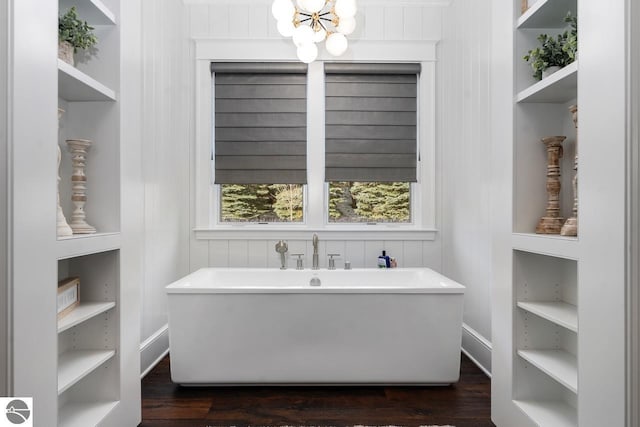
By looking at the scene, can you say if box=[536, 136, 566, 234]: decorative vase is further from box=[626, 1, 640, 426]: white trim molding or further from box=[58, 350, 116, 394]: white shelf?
box=[58, 350, 116, 394]: white shelf

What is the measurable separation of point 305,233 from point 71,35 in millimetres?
2115

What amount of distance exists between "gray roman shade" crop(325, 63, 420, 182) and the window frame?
8 cm

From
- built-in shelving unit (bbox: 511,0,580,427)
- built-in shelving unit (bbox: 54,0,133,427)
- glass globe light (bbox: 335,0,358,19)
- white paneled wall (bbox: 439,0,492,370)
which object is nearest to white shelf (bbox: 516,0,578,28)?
built-in shelving unit (bbox: 511,0,580,427)

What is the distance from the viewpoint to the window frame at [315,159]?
330cm

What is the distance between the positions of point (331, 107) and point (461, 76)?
3.40 feet

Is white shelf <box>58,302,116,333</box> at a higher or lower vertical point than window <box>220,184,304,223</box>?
lower

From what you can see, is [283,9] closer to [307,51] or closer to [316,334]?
[307,51]

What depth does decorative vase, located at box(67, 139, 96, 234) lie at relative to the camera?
1642 mm

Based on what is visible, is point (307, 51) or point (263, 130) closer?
point (307, 51)

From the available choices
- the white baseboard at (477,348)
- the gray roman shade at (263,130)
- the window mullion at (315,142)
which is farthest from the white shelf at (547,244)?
the gray roman shade at (263,130)

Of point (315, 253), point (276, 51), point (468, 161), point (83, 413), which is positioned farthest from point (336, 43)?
point (83, 413)

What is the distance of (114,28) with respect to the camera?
1724 millimetres

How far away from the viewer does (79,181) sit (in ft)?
5.47

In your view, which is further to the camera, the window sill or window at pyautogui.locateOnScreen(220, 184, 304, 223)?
window at pyautogui.locateOnScreen(220, 184, 304, 223)
